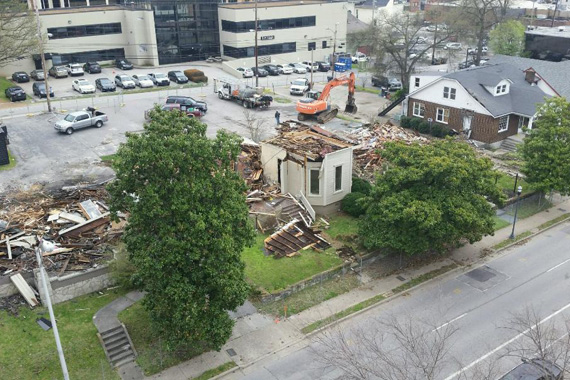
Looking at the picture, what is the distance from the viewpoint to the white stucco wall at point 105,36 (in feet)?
221

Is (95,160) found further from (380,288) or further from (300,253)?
(380,288)

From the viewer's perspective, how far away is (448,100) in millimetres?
46031

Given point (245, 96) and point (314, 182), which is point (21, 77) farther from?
point (314, 182)

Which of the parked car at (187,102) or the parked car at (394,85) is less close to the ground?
the parked car at (187,102)

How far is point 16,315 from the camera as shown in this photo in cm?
2164

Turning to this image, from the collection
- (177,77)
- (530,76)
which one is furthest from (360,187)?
(177,77)

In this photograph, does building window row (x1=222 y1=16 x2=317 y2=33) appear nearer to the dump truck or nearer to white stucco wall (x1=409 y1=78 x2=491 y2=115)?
the dump truck

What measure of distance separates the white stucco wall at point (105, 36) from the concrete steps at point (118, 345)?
56.4 metres

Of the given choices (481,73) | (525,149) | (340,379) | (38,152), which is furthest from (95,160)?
(481,73)

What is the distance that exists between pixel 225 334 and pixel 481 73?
3766 centimetres

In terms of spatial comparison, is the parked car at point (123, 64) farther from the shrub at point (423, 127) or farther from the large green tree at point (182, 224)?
the large green tree at point (182, 224)

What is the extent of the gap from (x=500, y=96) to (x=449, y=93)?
4356mm

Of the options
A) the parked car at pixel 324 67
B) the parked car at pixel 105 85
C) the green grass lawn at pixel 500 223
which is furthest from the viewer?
the parked car at pixel 324 67

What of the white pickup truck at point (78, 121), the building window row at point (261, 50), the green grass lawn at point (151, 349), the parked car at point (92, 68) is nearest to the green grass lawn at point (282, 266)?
the green grass lawn at point (151, 349)
